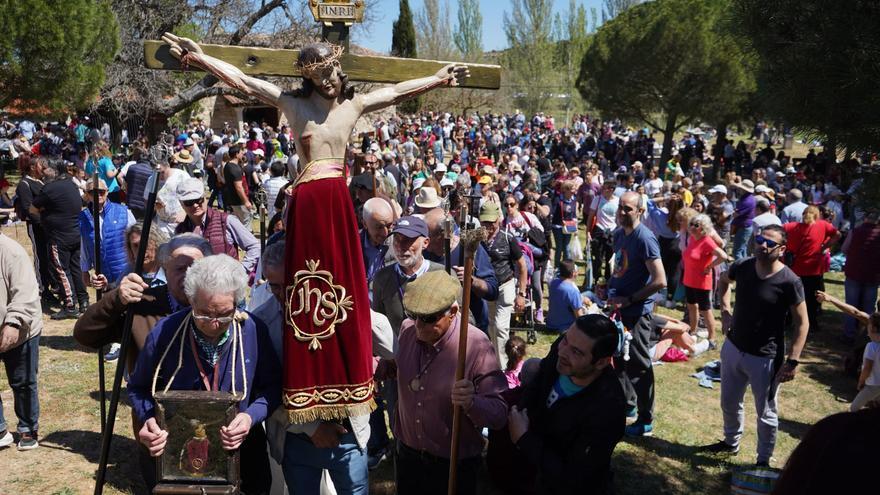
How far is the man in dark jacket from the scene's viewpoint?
309 centimetres

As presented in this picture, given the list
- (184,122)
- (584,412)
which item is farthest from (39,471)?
(184,122)

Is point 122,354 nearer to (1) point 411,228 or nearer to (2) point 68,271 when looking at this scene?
(1) point 411,228

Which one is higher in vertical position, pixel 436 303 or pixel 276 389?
pixel 436 303

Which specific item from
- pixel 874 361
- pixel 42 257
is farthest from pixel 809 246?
pixel 42 257

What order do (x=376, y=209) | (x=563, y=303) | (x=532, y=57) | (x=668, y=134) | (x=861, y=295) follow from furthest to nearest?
(x=532, y=57)
(x=668, y=134)
(x=861, y=295)
(x=563, y=303)
(x=376, y=209)

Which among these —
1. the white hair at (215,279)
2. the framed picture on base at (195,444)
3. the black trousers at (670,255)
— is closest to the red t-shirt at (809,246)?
the black trousers at (670,255)

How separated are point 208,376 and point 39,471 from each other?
11.5 feet

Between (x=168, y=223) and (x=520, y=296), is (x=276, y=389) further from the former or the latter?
(x=520, y=296)

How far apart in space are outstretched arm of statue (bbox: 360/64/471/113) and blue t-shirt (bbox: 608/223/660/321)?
317 cm

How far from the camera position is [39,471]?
17.3 ft

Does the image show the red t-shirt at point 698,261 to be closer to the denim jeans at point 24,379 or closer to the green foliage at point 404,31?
the denim jeans at point 24,379

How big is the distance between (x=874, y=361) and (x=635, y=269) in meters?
2.13

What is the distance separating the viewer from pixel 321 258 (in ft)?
9.46

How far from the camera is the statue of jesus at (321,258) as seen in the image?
2.88m
